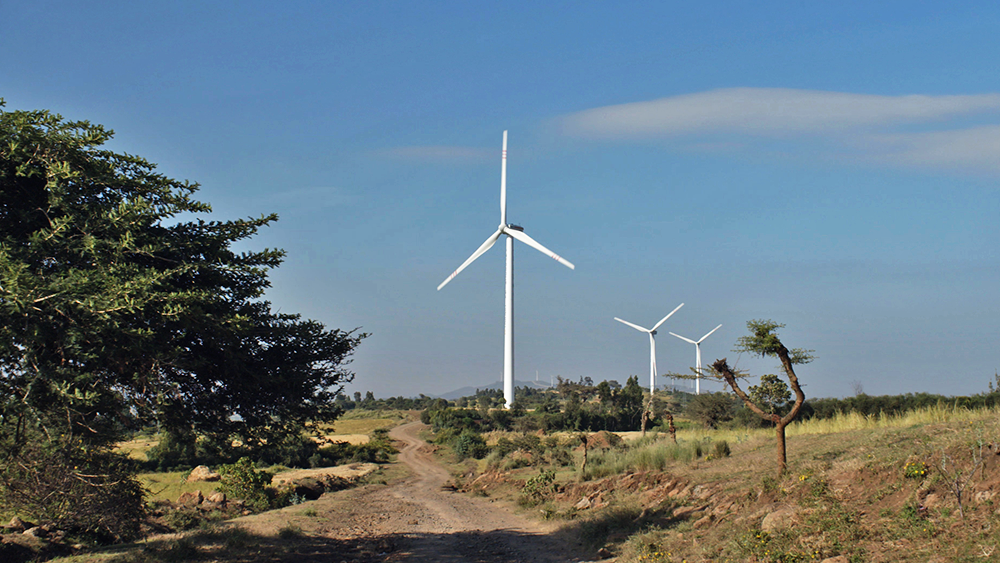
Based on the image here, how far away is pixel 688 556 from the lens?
15953 mm

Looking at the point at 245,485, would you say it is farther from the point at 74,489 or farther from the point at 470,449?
the point at 470,449

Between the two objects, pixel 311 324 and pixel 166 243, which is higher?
pixel 166 243

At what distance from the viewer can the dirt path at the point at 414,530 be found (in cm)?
1988

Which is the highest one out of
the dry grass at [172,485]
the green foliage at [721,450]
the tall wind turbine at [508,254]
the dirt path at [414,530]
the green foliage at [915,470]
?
the tall wind turbine at [508,254]

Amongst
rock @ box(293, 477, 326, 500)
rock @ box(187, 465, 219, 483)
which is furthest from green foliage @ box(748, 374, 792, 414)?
rock @ box(187, 465, 219, 483)

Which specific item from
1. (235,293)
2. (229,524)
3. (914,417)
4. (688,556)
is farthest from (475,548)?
(914,417)

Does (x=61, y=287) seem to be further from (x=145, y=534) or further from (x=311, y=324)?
(x=145, y=534)

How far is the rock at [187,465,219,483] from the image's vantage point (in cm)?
4131

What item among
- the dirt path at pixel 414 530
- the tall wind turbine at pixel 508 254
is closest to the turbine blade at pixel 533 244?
the tall wind turbine at pixel 508 254

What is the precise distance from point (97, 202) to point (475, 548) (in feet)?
46.7

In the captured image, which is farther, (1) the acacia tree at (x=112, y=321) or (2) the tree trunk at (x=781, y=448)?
(2) the tree trunk at (x=781, y=448)

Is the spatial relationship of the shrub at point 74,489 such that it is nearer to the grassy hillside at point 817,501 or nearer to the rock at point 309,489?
the grassy hillside at point 817,501

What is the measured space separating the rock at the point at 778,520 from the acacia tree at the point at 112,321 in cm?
1070

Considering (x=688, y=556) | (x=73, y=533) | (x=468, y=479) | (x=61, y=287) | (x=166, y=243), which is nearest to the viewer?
(x=61, y=287)
